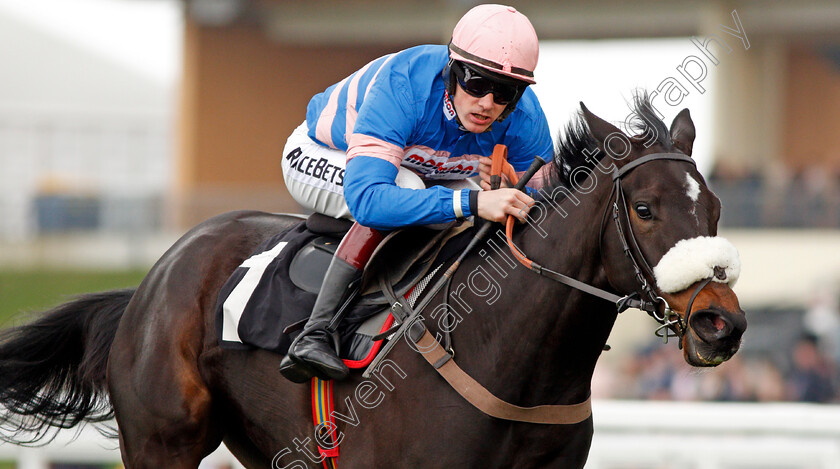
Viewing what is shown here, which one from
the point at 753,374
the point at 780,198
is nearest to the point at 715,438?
the point at 753,374

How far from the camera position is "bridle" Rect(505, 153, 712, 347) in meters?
2.58

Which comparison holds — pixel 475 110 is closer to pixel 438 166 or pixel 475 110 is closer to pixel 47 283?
pixel 438 166

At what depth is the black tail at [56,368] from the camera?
4.08 meters

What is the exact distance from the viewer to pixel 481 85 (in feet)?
9.82

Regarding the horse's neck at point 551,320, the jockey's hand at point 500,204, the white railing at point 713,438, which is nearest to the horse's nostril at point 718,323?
the horse's neck at point 551,320

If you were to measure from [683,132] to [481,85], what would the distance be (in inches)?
23.4

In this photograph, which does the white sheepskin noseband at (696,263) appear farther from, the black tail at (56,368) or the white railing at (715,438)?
the white railing at (715,438)

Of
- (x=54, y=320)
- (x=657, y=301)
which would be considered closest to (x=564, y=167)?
(x=657, y=301)

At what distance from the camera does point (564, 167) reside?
3.02m

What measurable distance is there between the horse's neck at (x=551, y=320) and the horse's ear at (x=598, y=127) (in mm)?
121

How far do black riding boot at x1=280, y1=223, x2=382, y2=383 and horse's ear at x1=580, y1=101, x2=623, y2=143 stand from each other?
30.2 inches

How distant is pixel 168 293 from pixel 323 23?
13.9 m

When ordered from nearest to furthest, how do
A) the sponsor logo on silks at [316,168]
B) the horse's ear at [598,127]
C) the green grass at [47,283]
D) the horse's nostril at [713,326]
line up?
1. the horse's nostril at [713,326]
2. the horse's ear at [598,127]
3. the sponsor logo on silks at [316,168]
4. the green grass at [47,283]

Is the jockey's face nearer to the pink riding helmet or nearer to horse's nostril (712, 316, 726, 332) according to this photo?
the pink riding helmet
